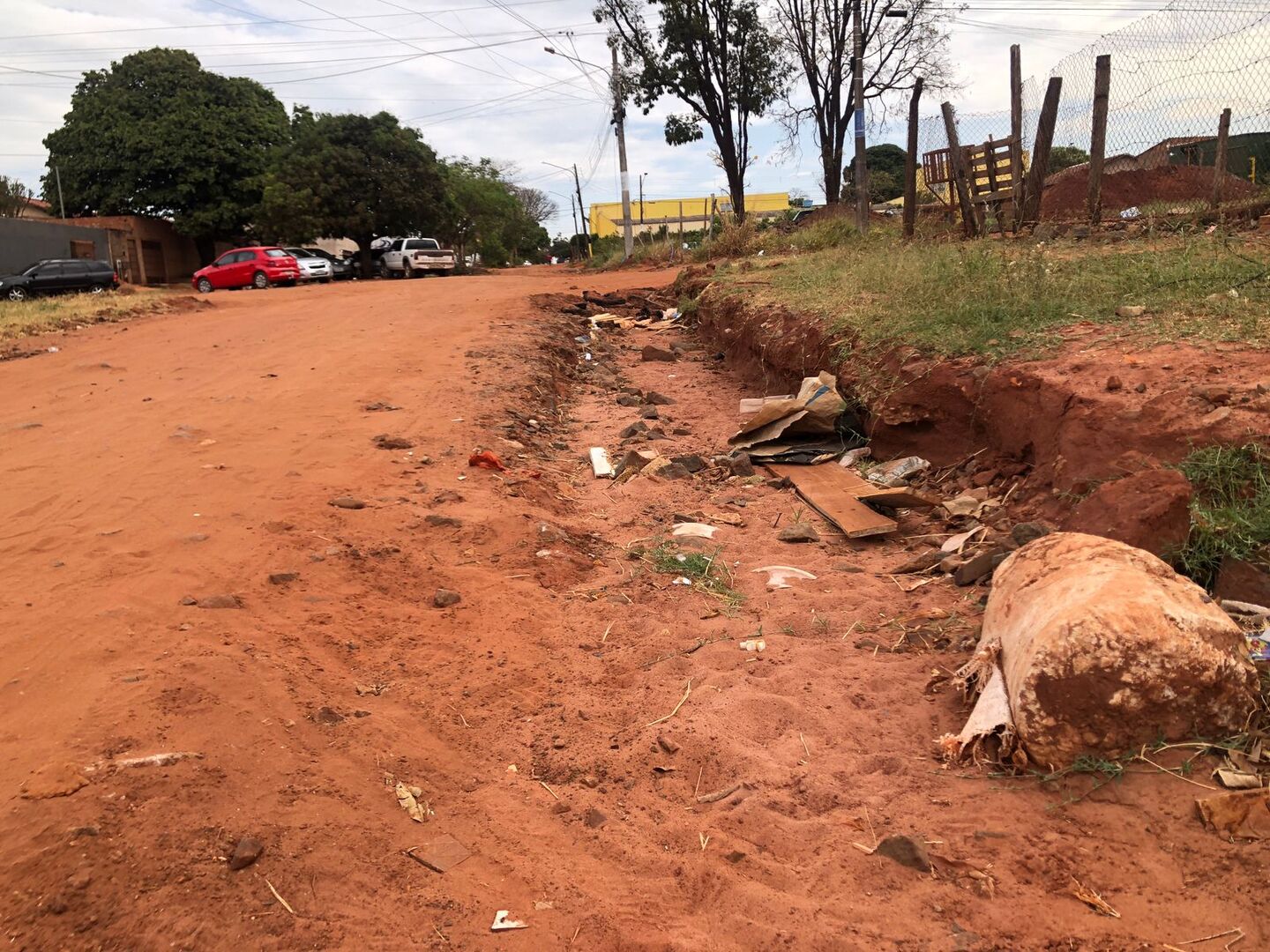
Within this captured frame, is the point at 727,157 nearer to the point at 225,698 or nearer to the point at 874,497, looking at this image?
the point at 874,497

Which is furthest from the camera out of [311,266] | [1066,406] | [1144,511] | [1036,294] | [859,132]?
[311,266]

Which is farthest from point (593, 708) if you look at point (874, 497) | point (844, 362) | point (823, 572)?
point (844, 362)

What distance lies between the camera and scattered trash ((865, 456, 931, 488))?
5941 mm

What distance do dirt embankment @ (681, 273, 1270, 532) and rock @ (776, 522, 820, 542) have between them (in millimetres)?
1104

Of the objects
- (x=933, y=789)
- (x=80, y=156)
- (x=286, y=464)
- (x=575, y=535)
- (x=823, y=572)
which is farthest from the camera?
(x=80, y=156)

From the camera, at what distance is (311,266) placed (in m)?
26.7

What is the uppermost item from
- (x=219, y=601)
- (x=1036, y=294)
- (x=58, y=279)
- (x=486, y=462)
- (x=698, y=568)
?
(x=58, y=279)

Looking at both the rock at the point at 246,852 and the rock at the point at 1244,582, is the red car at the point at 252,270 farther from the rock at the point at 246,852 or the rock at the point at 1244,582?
the rock at the point at 1244,582

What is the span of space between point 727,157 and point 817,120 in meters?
3.51

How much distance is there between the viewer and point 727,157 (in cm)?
2883

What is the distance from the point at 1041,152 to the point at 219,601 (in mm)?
9356

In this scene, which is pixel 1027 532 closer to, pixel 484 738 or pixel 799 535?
pixel 799 535

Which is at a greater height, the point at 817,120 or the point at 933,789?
the point at 817,120

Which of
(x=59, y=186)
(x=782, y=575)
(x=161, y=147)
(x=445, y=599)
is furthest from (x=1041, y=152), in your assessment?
(x=59, y=186)
